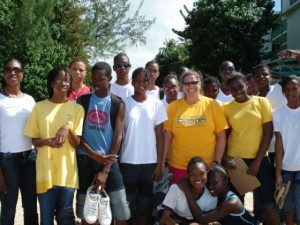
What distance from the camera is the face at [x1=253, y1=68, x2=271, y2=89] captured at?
5652 mm

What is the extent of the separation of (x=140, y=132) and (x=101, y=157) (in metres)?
0.59

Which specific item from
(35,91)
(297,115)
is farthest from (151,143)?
(35,91)

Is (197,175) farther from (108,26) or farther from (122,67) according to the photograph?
(108,26)

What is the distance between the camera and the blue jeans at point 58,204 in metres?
4.15

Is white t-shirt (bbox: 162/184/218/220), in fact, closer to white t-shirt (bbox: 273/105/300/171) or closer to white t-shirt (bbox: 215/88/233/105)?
white t-shirt (bbox: 273/105/300/171)

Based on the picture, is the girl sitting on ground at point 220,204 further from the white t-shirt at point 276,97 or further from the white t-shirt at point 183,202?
the white t-shirt at point 276,97

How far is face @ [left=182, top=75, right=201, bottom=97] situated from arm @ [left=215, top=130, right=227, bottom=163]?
55 centimetres

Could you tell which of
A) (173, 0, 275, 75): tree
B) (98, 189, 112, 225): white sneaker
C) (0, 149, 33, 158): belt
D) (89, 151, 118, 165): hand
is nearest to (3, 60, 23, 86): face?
(0, 149, 33, 158): belt

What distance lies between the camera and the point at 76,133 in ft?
14.0

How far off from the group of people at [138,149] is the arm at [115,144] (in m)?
0.01

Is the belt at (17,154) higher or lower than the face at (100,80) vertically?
lower

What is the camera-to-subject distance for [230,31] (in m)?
23.6

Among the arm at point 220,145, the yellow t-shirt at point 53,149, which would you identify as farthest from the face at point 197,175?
the yellow t-shirt at point 53,149

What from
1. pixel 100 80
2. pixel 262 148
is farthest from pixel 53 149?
pixel 262 148
